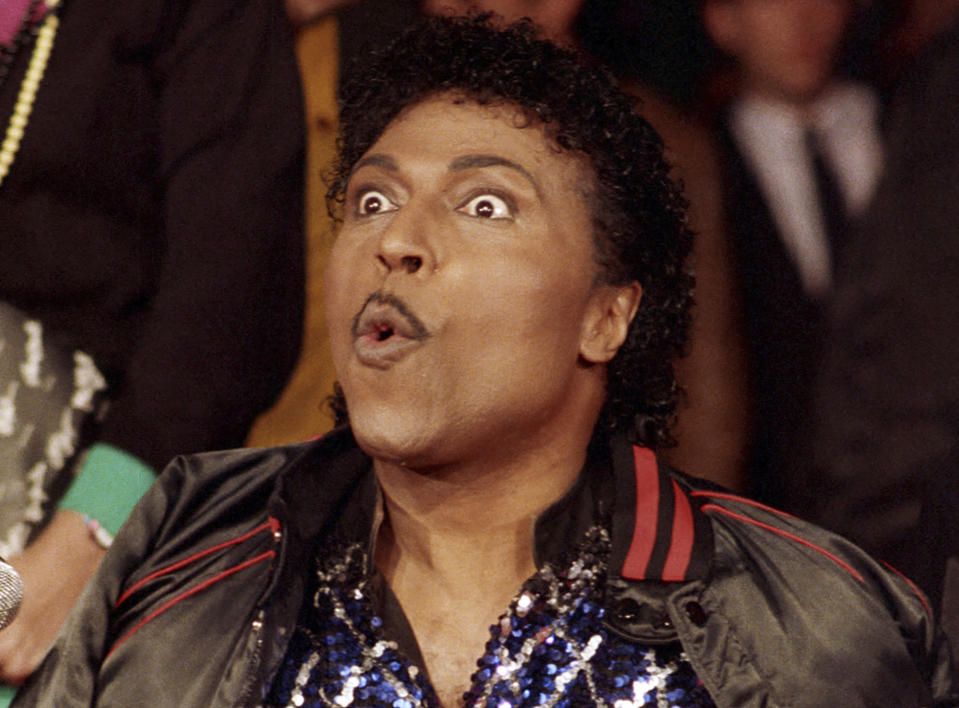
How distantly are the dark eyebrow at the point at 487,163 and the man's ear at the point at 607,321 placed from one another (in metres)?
0.17

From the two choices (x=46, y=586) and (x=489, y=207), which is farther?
(x=46, y=586)

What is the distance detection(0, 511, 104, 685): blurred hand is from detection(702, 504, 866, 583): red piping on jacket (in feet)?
2.78

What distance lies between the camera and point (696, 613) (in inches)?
55.1

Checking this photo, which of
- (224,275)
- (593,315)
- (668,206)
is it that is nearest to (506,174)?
(593,315)

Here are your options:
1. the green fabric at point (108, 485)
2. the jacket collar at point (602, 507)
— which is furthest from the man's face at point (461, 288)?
the green fabric at point (108, 485)

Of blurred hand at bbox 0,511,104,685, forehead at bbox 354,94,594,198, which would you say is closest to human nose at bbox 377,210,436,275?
forehead at bbox 354,94,594,198

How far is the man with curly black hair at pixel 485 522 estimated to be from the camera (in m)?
1.38

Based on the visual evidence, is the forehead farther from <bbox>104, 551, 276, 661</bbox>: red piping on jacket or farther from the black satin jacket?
<bbox>104, 551, 276, 661</bbox>: red piping on jacket

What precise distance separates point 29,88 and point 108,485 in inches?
22.9

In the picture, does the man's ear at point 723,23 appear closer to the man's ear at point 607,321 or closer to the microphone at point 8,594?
the man's ear at point 607,321

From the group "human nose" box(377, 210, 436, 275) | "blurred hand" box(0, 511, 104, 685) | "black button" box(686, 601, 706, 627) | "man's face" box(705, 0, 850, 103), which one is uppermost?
"man's face" box(705, 0, 850, 103)

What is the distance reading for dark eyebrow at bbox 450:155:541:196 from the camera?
4.72 feet

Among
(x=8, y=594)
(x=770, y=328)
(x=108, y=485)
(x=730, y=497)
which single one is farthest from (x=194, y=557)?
(x=770, y=328)

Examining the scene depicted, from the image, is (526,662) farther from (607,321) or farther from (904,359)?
(904,359)
